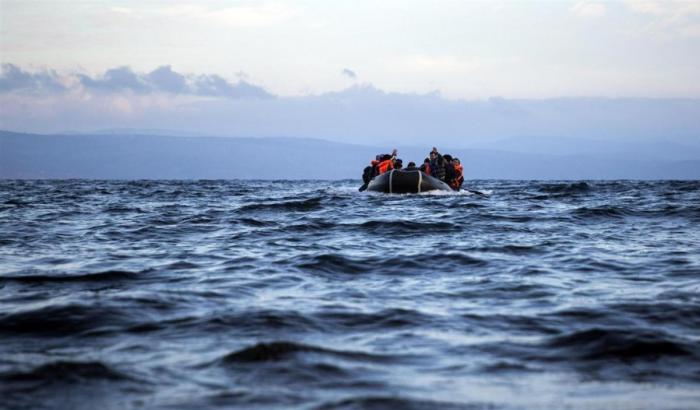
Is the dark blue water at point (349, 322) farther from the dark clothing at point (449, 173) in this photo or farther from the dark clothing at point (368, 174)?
the dark clothing at point (368, 174)

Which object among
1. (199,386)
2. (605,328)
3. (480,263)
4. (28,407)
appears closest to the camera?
(28,407)

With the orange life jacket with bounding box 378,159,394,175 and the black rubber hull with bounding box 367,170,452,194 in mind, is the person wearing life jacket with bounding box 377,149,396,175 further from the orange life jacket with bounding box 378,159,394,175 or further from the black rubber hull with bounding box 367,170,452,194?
the black rubber hull with bounding box 367,170,452,194

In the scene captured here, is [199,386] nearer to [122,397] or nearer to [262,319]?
[122,397]

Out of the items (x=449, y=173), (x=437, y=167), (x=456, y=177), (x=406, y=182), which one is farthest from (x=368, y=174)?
(x=406, y=182)

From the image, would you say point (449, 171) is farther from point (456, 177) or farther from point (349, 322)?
point (349, 322)

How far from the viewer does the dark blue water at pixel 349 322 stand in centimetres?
456

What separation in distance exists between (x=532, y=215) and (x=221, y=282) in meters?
13.8

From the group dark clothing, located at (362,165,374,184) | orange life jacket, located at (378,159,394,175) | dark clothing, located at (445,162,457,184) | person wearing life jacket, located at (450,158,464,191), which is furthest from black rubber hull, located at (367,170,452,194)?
dark clothing, located at (362,165,374,184)

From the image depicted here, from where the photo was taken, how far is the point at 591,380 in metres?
4.84

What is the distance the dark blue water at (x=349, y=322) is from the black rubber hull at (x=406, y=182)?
1372cm

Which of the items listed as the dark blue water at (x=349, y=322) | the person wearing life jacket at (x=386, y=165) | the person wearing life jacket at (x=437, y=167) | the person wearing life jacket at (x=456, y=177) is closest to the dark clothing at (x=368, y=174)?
the person wearing life jacket at (x=386, y=165)

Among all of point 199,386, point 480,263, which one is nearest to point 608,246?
point 480,263

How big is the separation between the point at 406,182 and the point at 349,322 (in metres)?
21.6

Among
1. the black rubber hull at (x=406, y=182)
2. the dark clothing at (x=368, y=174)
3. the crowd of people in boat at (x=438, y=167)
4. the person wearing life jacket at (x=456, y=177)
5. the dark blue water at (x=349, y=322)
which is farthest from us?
the dark clothing at (x=368, y=174)
